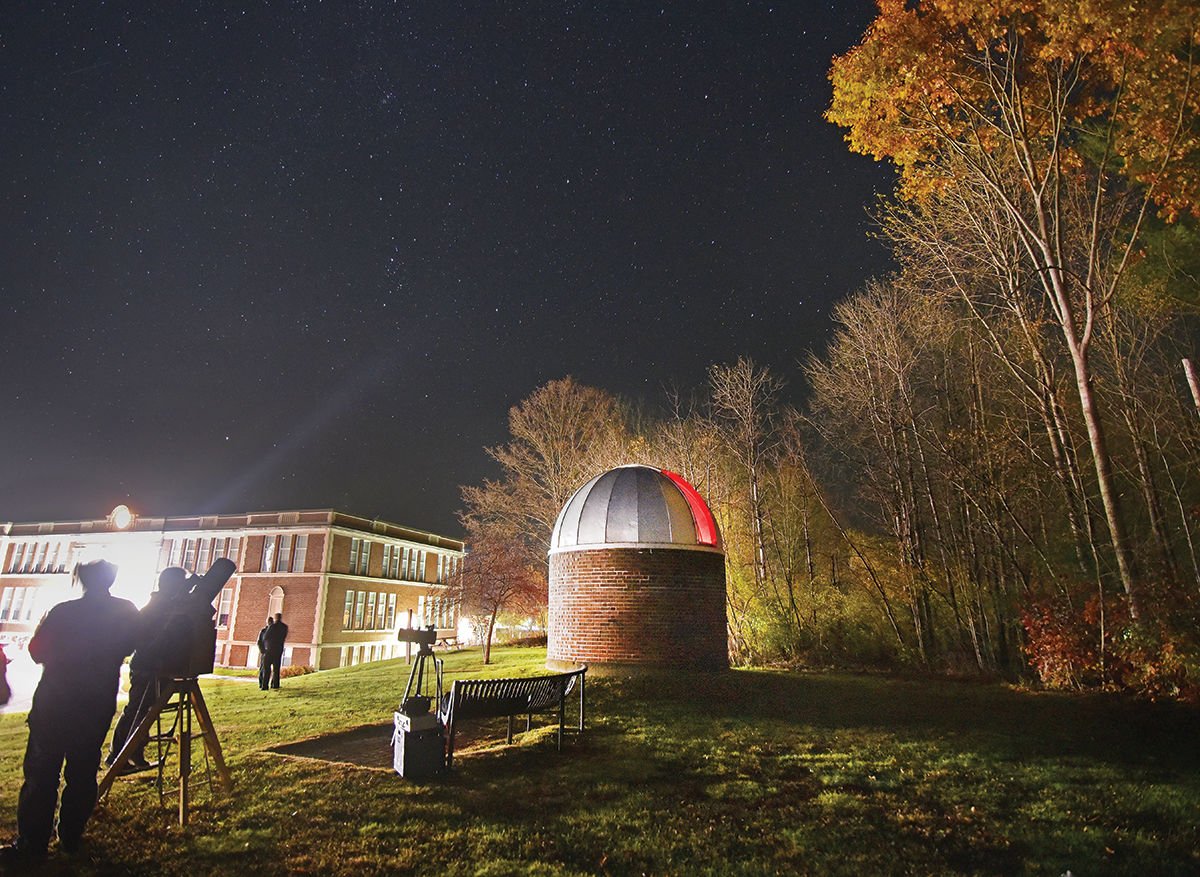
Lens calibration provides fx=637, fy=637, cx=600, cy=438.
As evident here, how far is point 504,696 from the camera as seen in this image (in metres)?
6.97

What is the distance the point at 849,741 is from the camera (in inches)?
301

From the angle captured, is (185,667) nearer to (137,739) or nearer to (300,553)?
(137,739)

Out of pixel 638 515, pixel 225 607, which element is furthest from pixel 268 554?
pixel 638 515

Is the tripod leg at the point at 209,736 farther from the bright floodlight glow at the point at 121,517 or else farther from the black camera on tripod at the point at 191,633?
the bright floodlight glow at the point at 121,517

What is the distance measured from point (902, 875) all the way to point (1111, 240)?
49.6 feet

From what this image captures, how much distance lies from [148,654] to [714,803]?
5.26 m

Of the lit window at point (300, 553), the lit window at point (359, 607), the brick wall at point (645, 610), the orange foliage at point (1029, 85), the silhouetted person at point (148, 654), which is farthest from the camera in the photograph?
the lit window at point (359, 607)

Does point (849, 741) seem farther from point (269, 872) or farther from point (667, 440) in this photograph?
point (667, 440)

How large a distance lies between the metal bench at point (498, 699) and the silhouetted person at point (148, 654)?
2530mm

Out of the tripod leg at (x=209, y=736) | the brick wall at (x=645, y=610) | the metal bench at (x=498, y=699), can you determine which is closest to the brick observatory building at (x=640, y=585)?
the brick wall at (x=645, y=610)

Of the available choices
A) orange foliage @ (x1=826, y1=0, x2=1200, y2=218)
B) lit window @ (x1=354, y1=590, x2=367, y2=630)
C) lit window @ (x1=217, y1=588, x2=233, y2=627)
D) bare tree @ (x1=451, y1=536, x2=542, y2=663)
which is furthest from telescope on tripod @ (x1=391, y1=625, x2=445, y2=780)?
lit window @ (x1=217, y1=588, x2=233, y2=627)

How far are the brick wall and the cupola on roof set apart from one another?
0.89ft

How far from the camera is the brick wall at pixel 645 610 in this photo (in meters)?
12.9

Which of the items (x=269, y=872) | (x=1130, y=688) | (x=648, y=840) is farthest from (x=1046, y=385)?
(x=269, y=872)
